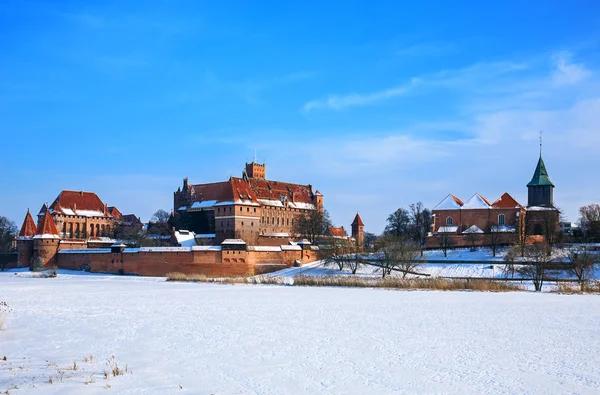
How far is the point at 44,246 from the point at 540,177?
138 feet

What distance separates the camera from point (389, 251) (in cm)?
4125

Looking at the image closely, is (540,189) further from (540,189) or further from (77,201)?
(77,201)

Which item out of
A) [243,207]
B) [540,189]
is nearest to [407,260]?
[243,207]

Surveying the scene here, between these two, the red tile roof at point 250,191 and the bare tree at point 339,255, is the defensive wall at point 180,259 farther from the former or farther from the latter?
the red tile roof at point 250,191

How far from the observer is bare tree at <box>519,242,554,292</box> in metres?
31.4

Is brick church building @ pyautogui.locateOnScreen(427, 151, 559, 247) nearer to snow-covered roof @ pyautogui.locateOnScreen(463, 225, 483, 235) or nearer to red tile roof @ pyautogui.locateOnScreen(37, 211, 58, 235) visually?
snow-covered roof @ pyautogui.locateOnScreen(463, 225, 483, 235)

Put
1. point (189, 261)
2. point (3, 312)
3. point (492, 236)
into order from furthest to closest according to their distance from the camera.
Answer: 1. point (492, 236)
2. point (189, 261)
3. point (3, 312)

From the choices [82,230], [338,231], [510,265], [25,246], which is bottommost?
[510,265]

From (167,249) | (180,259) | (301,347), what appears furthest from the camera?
(167,249)

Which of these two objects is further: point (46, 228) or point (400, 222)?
point (400, 222)

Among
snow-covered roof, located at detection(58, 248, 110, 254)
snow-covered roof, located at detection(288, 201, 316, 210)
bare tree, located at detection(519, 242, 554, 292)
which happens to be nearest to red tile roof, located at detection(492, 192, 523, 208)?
bare tree, located at detection(519, 242, 554, 292)

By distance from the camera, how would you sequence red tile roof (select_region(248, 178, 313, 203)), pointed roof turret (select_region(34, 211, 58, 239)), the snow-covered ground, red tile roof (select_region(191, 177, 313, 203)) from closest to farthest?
the snow-covered ground
pointed roof turret (select_region(34, 211, 58, 239))
red tile roof (select_region(191, 177, 313, 203))
red tile roof (select_region(248, 178, 313, 203))

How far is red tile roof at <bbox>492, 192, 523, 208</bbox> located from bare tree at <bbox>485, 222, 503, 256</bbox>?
1764 millimetres

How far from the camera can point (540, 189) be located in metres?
58.8
